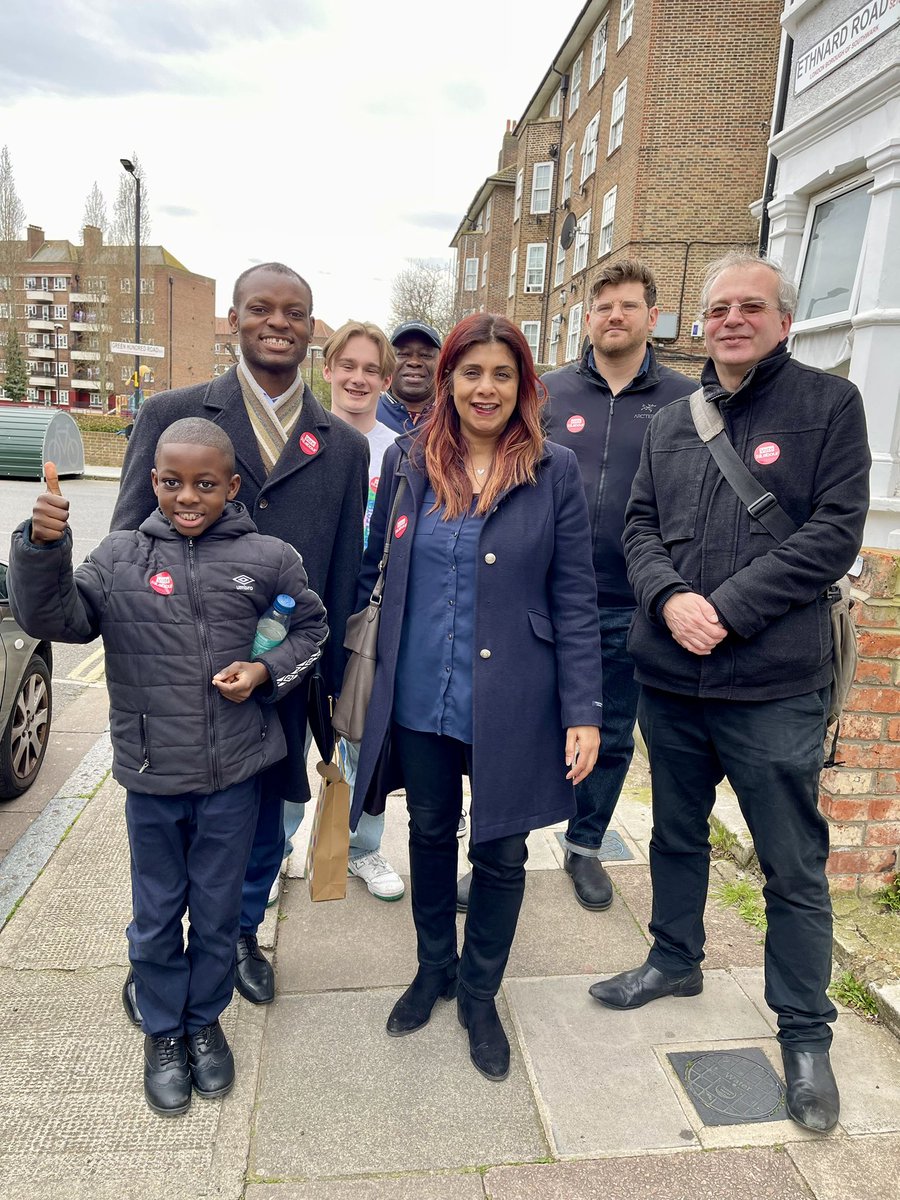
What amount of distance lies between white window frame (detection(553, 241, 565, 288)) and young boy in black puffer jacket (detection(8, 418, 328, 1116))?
27.7m

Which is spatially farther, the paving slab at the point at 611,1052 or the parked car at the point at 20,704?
the parked car at the point at 20,704

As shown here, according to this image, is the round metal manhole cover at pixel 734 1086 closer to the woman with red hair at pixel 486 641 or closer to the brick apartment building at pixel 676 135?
the woman with red hair at pixel 486 641

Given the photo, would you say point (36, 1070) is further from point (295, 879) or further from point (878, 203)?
point (878, 203)

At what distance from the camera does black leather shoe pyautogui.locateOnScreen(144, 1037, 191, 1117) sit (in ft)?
7.18

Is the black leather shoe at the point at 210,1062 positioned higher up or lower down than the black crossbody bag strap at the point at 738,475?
lower down

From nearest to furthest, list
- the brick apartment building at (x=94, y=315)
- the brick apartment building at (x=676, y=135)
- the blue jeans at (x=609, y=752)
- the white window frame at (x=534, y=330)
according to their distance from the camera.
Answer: the blue jeans at (x=609, y=752) → the brick apartment building at (x=676, y=135) → the white window frame at (x=534, y=330) → the brick apartment building at (x=94, y=315)

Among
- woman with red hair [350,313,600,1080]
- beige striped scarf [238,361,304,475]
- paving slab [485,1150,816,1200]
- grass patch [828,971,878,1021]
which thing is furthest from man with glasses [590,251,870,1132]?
beige striped scarf [238,361,304,475]

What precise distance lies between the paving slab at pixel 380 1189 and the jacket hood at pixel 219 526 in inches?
65.4

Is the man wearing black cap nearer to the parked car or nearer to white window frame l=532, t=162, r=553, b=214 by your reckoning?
A: the parked car

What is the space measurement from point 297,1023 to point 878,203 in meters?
3.70

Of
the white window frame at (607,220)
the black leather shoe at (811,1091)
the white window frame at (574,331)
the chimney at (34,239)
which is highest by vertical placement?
the chimney at (34,239)

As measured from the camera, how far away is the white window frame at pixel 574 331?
2377cm

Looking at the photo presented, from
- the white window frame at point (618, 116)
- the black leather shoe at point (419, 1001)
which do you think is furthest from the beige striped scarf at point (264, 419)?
the white window frame at point (618, 116)

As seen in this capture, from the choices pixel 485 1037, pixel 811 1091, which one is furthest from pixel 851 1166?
pixel 485 1037
